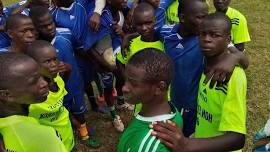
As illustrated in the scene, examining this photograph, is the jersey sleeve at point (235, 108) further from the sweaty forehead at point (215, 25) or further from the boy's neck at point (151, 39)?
the boy's neck at point (151, 39)

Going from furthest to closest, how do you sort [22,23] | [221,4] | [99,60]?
[99,60], [221,4], [22,23]

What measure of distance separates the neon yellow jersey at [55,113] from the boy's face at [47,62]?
0.45ft

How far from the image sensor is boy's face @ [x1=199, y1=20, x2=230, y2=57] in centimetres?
240

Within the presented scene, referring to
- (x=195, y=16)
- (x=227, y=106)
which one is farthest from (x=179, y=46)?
(x=227, y=106)

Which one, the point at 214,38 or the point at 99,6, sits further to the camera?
the point at 99,6

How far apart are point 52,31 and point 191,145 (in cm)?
204

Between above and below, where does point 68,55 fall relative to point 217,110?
below

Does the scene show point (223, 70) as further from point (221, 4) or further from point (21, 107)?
point (221, 4)

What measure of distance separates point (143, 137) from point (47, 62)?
1.46 metres

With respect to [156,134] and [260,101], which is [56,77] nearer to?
[156,134]

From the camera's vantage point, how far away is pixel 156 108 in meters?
1.96

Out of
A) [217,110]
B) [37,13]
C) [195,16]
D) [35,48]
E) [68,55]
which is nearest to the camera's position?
[217,110]

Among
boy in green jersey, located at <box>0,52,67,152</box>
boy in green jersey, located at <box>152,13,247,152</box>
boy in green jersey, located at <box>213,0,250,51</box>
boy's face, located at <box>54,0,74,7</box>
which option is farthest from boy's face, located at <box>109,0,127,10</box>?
boy in green jersey, located at <box>0,52,67,152</box>

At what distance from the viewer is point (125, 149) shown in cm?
194
